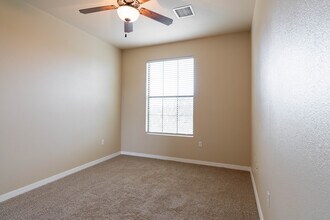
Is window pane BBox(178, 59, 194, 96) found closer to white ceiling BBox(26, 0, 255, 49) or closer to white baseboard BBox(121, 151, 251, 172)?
white ceiling BBox(26, 0, 255, 49)

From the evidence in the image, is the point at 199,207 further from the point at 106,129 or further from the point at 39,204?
the point at 106,129

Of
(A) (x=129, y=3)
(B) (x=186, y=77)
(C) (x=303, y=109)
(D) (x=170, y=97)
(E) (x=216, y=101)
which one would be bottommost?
(C) (x=303, y=109)

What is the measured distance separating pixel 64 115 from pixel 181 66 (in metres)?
2.67

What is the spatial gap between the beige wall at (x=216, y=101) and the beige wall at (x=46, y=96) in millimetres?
1247

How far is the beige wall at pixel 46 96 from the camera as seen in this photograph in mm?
2615

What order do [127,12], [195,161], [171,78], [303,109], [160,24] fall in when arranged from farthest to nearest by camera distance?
[171,78], [195,161], [160,24], [127,12], [303,109]

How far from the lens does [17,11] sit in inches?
106

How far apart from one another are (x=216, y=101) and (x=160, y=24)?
1.91 m

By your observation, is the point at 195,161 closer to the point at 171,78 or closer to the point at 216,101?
the point at 216,101

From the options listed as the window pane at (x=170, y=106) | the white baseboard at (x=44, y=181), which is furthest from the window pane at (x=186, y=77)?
the white baseboard at (x=44, y=181)

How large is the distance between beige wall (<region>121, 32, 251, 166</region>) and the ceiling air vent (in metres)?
1.16

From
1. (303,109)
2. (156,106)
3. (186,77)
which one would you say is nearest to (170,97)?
(156,106)

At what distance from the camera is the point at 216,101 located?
4.04 m

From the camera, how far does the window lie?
4.35 meters
